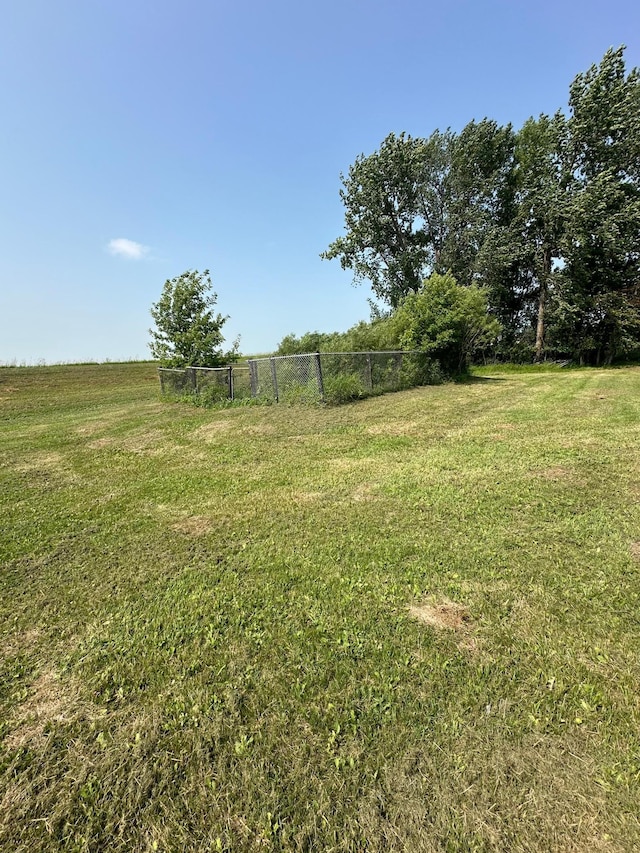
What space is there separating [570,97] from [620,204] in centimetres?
624

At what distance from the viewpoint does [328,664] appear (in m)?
1.90

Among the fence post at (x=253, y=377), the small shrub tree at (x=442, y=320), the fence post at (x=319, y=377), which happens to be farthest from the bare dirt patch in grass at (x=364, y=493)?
the small shrub tree at (x=442, y=320)

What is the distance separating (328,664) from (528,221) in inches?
990

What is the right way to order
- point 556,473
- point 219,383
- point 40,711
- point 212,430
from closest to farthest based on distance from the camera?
1. point 40,711
2. point 556,473
3. point 212,430
4. point 219,383

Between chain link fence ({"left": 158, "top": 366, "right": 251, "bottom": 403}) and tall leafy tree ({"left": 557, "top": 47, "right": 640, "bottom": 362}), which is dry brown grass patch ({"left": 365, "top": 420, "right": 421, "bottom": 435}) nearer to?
chain link fence ({"left": 158, "top": 366, "right": 251, "bottom": 403})

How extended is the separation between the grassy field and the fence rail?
566cm

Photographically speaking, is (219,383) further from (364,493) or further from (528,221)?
(528,221)

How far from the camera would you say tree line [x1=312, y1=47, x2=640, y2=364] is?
59.5ft

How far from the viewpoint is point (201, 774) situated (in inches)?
56.6

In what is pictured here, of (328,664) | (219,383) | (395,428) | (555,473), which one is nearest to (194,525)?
(328,664)

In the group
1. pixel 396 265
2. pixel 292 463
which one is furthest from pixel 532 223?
pixel 292 463

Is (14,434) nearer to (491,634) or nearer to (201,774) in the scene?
(201,774)

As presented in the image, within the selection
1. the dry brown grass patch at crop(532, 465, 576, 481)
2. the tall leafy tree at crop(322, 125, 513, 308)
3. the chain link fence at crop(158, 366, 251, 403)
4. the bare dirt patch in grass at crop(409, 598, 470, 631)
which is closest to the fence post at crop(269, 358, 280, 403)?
the chain link fence at crop(158, 366, 251, 403)

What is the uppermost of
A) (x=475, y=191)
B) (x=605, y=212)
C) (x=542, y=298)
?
(x=475, y=191)
